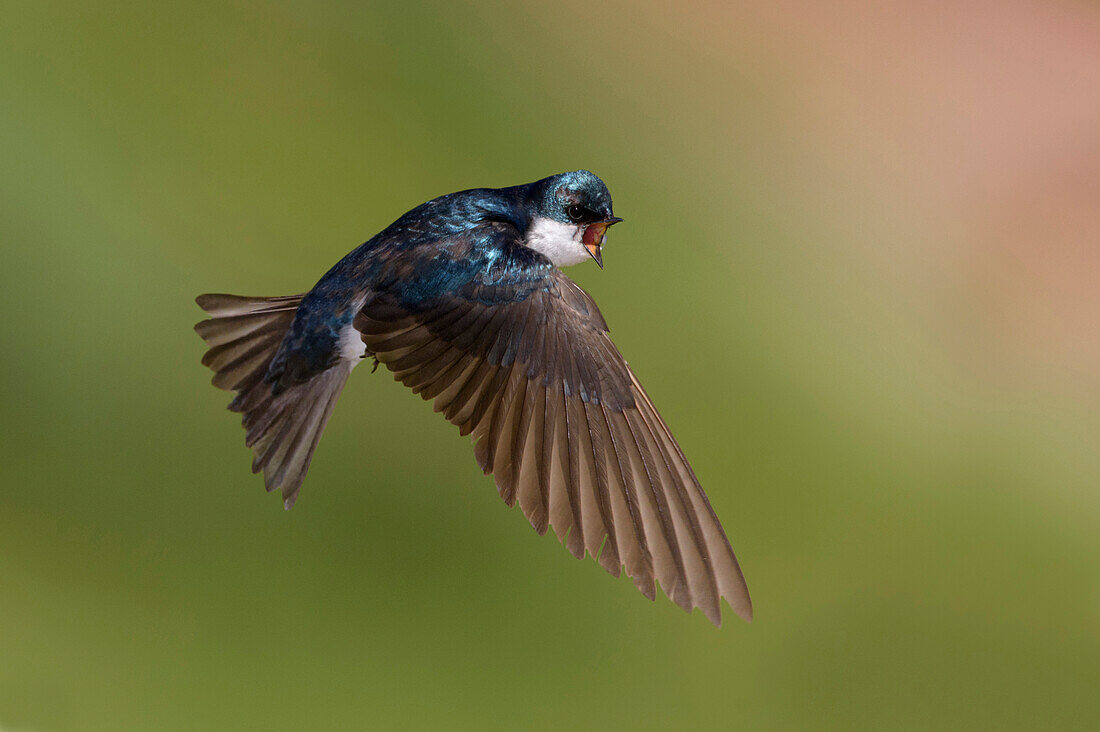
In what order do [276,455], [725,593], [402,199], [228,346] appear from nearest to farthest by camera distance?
[725,593] < [276,455] < [228,346] < [402,199]

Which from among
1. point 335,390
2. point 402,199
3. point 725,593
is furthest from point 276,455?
point 402,199

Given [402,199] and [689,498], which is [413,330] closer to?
[689,498]

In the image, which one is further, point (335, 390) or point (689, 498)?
point (335, 390)

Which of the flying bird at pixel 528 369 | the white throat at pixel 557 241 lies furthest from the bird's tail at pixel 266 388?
the white throat at pixel 557 241

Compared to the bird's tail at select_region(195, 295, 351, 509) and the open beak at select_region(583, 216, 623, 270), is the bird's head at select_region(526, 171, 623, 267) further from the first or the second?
the bird's tail at select_region(195, 295, 351, 509)

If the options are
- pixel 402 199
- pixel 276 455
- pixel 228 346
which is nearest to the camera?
pixel 276 455

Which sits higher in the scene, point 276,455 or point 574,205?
point 574,205

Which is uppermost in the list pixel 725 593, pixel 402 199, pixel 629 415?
pixel 402 199

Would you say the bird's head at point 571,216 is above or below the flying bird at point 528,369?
above

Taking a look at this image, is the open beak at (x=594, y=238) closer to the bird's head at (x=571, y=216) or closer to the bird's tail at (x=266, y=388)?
the bird's head at (x=571, y=216)
